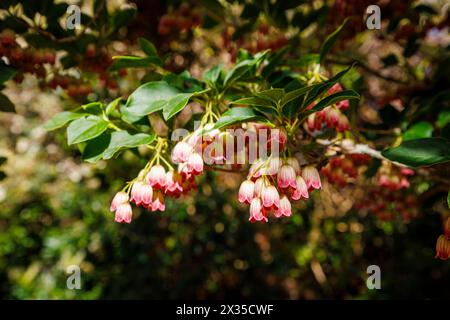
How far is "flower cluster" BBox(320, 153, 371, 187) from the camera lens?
1314 millimetres

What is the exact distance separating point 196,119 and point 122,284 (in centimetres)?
194

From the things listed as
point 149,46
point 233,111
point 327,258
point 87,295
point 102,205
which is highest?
point 149,46

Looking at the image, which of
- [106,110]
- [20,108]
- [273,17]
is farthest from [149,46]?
[20,108]

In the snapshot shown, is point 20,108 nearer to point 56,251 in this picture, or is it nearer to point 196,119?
point 56,251

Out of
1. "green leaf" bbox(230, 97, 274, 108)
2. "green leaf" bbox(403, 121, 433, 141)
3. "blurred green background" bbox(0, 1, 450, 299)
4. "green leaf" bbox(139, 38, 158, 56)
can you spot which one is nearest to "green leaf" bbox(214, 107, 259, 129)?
"green leaf" bbox(230, 97, 274, 108)

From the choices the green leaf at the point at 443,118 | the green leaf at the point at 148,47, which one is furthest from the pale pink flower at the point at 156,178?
the green leaf at the point at 443,118

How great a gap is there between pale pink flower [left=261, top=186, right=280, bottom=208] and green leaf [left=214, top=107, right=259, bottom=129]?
0.54ft

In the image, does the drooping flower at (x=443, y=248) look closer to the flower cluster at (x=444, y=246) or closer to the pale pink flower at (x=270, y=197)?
the flower cluster at (x=444, y=246)

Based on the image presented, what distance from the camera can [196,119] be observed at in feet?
3.63

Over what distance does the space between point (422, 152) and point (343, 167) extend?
470 mm

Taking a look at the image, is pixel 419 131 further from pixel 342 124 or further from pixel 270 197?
pixel 270 197

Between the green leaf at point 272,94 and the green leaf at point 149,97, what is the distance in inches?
9.3

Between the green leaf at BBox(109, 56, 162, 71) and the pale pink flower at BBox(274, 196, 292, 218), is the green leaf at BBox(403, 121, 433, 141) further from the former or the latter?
the green leaf at BBox(109, 56, 162, 71)

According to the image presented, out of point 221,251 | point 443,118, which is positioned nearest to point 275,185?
point 443,118
